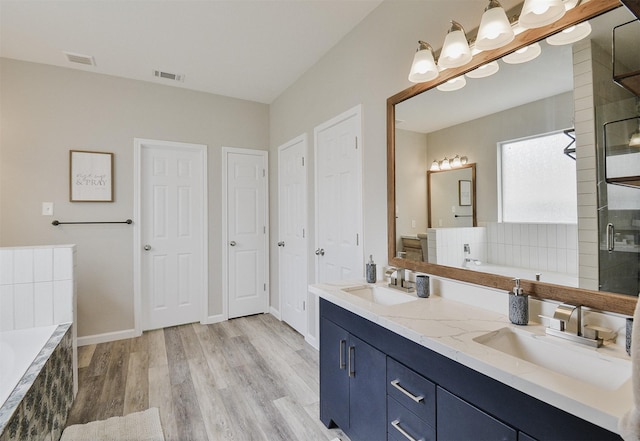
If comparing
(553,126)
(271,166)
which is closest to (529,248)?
(553,126)

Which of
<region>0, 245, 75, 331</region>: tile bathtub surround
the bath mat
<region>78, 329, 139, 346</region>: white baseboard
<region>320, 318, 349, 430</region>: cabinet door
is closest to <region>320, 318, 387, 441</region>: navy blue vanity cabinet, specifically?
<region>320, 318, 349, 430</region>: cabinet door

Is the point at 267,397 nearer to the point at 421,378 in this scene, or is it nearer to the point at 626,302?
the point at 421,378

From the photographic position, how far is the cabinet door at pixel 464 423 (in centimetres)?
88

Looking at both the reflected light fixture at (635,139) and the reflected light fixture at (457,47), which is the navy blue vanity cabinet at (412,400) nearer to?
the reflected light fixture at (635,139)

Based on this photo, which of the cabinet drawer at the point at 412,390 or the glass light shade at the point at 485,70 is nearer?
the cabinet drawer at the point at 412,390

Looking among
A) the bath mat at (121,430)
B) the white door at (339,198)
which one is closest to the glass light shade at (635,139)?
the white door at (339,198)

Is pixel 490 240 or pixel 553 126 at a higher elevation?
pixel 553 126

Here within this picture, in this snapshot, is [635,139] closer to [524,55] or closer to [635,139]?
[635,139]

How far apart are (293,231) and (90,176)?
205cm

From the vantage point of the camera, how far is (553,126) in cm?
120

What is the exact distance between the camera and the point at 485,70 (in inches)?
56.8

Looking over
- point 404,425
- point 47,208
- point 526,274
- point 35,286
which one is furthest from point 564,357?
point 47,208

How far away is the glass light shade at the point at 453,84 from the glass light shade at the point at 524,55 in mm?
214

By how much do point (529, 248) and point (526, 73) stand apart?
732mm
